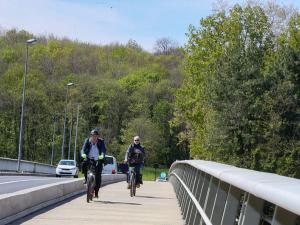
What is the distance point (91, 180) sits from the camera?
1545 centimetres

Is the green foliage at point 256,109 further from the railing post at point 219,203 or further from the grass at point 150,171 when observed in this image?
the grass at point 150,171

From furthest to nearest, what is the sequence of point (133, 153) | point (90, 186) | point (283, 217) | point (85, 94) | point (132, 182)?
point (85, 94), point (133, 153), point (132, 182), point (90, 186), point (283, 217)

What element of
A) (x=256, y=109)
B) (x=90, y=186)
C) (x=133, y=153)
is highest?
(x=256, y=109)

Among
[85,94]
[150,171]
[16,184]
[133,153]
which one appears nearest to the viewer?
[133,153]

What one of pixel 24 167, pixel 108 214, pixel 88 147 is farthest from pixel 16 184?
pixel 24 167

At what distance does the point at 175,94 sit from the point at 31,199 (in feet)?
152

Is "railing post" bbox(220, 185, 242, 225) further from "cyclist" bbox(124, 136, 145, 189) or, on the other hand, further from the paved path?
"cyclist" bbox(124, 136, 145, 189)

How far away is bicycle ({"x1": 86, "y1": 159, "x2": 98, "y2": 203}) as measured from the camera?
1544cm

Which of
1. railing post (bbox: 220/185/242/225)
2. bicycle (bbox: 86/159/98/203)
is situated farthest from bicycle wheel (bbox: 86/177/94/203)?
railing post (bbox: 220/185/242/225)

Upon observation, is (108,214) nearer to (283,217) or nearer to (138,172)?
(138,172)

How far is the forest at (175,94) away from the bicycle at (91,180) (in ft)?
81.3

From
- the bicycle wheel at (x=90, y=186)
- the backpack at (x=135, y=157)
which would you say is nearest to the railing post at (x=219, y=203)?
the bicycle wheel at (x=90, y=186)

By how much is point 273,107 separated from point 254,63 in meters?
5.19

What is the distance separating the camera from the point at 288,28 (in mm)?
54719
